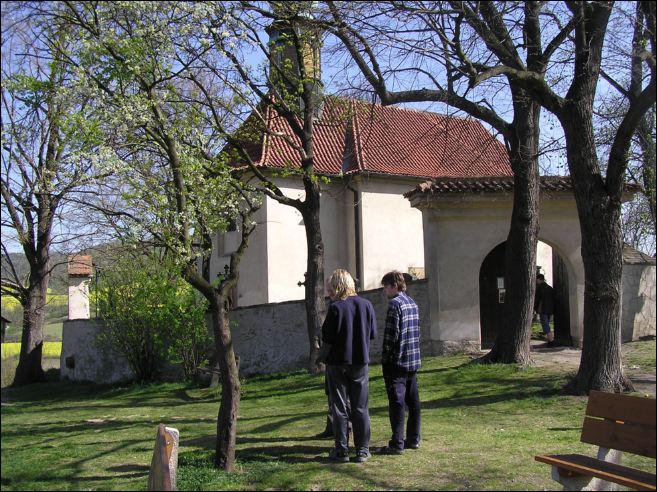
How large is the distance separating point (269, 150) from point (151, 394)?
1043 cm

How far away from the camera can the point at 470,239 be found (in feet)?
52.0

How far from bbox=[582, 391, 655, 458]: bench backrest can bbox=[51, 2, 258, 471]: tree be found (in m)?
3.04

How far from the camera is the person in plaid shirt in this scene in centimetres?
661

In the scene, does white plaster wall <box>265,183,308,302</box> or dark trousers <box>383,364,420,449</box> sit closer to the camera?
dark trousers <box>383,364,420,449</box>

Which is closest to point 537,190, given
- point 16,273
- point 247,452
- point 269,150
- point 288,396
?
point 288,396

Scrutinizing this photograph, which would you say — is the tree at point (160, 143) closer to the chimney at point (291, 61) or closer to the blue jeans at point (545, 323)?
the chimney at point (291, 61)

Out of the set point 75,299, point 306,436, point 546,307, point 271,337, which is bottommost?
point 306,436

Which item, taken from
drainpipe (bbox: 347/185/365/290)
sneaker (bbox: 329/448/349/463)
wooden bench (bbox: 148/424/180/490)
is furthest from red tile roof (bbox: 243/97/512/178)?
wooden bench (bbox: 148/424/180/490)

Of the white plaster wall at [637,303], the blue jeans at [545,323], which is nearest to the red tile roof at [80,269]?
the blue jeans at [545,323]

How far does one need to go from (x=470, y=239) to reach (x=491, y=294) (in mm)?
1812

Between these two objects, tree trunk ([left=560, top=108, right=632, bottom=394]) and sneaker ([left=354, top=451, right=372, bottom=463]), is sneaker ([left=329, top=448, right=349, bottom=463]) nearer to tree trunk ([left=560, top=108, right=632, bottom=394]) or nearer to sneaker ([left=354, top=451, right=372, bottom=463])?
sneaker ([left=354, top=451, right=372, bottom=463])

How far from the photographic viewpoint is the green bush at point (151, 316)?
16719 mm

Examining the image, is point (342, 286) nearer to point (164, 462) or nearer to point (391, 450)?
point (391, 450)

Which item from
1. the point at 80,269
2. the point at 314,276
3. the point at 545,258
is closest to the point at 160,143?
the point at 314,276
